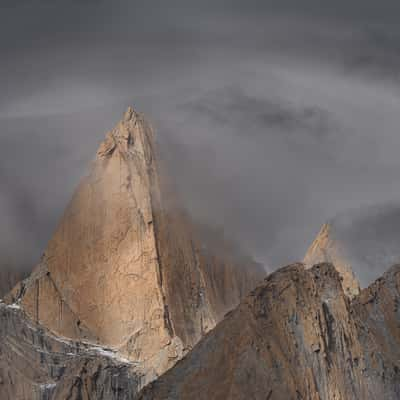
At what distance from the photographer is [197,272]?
131 meters

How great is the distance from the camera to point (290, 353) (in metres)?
96.2

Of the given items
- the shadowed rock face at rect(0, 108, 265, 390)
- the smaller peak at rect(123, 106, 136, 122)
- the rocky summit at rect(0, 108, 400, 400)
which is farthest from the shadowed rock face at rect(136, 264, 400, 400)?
the smaller peak at rect(123, 106, 136, 122)

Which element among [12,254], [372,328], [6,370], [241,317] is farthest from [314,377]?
[12,254]

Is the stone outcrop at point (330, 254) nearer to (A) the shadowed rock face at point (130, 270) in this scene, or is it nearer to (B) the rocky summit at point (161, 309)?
(B) the rocky summit at point (161, 309)

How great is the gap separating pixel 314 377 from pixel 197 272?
3565cm

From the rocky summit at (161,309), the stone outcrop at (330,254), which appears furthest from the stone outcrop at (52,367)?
the stone outcrop at (330,254)

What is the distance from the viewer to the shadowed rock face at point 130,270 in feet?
408

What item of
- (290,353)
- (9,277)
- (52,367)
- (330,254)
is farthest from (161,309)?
(290,353)

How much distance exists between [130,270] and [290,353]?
104 ft

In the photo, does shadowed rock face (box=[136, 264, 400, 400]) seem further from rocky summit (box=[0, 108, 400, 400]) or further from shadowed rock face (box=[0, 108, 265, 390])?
shadowed rock face (box=[0, 108, 265, 390])

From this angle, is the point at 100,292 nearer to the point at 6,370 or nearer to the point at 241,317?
the point at 6,370

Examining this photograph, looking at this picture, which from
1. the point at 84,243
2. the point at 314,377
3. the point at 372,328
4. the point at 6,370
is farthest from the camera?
the point at 84,243

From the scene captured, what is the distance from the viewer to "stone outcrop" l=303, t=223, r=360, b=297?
139m

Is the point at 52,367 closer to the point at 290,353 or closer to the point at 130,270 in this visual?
the point at 130,270
